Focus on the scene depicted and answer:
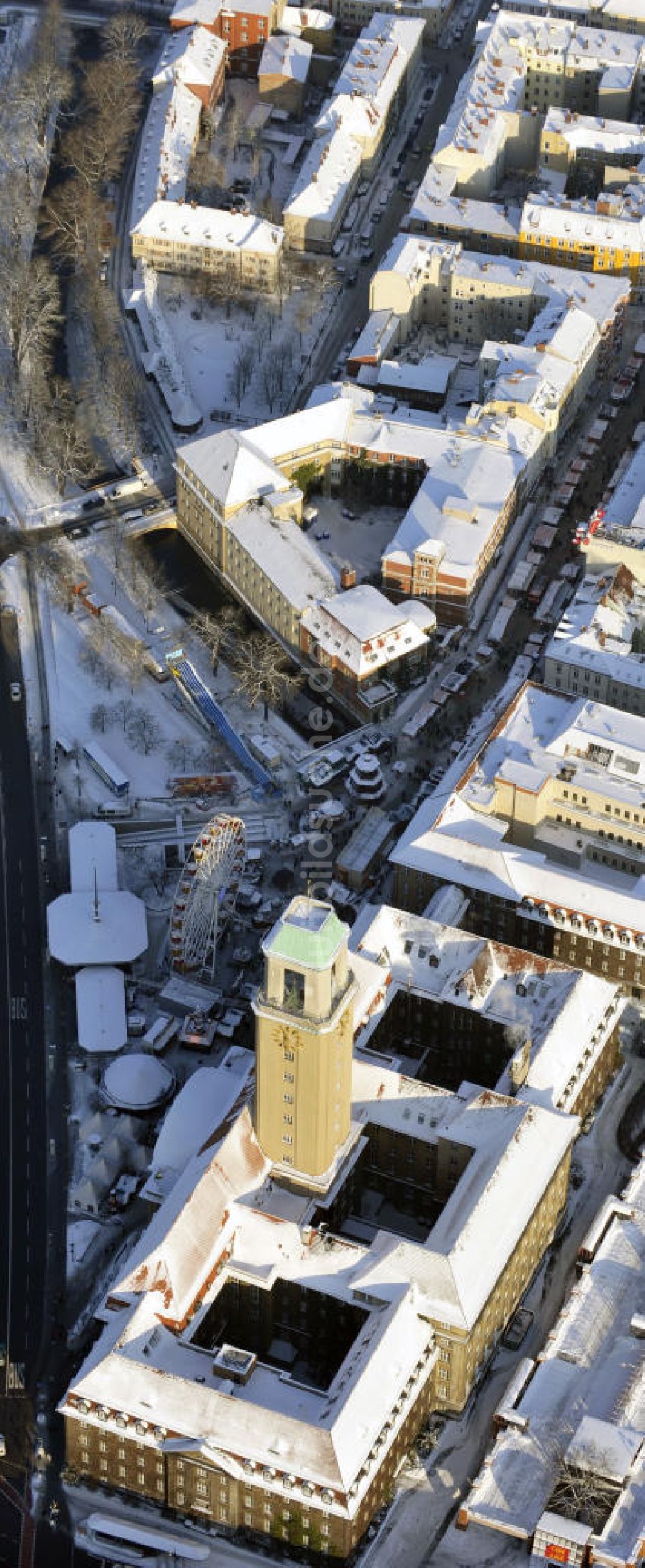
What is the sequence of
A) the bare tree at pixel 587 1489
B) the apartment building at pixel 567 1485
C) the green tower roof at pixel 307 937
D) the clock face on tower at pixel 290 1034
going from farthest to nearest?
the clock face on tower at pixel 290 1034
the green tower roof at pixel 307 937
the bare tree at pixel 587 1489
the apartment building at pixel 567 1485

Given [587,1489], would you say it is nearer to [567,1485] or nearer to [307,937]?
[567,1485]

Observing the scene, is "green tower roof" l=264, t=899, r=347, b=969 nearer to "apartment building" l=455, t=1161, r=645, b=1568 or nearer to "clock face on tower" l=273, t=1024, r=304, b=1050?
"clock face on tower" l=273, t=1024, r=304, b=1050

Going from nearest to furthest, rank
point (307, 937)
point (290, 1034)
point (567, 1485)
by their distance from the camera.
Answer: point (567, 1485) → point (307, 937) → point (290, 1034)

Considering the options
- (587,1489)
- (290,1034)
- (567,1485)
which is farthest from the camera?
(290,1034)

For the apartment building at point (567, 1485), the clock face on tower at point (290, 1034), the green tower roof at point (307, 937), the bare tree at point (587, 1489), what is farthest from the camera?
the clock face on tower at point (290, 1034)

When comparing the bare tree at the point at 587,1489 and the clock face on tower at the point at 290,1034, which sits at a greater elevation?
the clock face on tower at the point at 290,1034

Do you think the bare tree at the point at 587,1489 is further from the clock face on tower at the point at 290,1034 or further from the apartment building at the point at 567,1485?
the clock face on tower at the point at 290,1034

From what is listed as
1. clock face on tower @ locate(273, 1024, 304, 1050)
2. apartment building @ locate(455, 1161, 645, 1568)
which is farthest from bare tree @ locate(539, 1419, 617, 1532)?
clock face on tower @ locate(273, 1024, 304, 1050)

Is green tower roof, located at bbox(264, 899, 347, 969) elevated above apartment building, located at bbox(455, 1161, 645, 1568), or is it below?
above

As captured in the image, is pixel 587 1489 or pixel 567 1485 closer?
pixel 587 1489

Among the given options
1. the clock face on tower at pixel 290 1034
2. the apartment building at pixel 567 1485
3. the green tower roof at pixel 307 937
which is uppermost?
the green tower roof at pixel 307 937

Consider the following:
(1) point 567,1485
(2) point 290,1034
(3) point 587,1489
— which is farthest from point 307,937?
(3) point 587,1489

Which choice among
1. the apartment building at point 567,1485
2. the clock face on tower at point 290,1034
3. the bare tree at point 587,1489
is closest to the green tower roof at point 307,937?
the clock face on tower at point 290,1034
